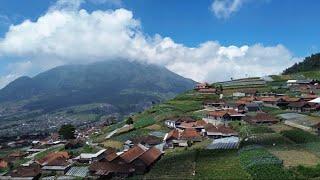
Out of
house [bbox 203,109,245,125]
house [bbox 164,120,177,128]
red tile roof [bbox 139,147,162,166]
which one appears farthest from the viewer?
house [bbox 164,120,177,128]

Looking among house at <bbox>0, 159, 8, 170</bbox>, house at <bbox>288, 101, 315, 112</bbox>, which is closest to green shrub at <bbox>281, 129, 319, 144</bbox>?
house at <bbox>288, 101, 315, 112</bbox>

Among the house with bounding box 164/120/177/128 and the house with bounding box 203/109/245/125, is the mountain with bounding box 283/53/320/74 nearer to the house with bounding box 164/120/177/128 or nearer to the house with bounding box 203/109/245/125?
the house with bounding box 203/109/245/125

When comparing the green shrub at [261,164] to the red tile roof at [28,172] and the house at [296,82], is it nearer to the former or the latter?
the red tile roof at [28,172]

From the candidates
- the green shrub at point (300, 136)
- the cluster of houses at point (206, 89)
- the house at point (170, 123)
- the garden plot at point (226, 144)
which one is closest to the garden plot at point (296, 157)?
the green shrub at point (300, 136)

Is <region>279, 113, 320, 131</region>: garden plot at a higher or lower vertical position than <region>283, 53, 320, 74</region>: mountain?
lower

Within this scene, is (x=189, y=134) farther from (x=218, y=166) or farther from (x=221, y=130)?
(x=218, y=166)

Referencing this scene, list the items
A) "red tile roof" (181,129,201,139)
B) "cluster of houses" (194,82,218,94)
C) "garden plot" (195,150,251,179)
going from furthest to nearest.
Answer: "cluster of houses" (194,82,218,94) → "red tile roof" (181,129,201,139) → "garden plot" (195,150,251,179)

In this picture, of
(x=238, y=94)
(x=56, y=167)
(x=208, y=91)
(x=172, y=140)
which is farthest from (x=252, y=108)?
(x=56, y=167)

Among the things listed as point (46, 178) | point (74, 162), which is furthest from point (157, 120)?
point (46, 178)
